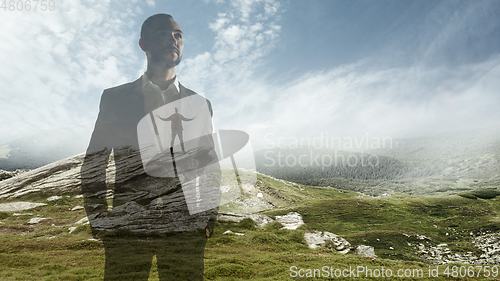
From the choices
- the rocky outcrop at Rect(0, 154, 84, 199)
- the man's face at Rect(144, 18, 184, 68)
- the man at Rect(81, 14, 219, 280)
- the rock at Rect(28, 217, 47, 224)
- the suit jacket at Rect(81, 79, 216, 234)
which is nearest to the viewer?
the man at Rect(81, 14, 219, 280)

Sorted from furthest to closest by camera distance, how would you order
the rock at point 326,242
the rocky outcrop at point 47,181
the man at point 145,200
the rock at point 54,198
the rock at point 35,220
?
the rocky outcrop at point 47,181
the rock at point 54,198
the rock at point 35,220
the rock at point 326,242
the man at point 145,200

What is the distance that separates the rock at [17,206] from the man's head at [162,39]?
4559 cm

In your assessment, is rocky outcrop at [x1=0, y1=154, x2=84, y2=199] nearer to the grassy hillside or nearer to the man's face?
the grassy hillside

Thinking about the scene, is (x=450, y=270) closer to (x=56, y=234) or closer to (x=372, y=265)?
(x=372, y=265)

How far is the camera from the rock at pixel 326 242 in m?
39.4

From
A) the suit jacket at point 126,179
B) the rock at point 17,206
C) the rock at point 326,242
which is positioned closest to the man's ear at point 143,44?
the suit jacket at point 126,179

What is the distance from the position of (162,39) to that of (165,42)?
21.2 inches

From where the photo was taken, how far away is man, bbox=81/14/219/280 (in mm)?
26719

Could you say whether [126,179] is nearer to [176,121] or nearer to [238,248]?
[176,121]

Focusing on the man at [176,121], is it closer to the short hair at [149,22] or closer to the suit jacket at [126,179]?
the suit jacket at [126,179]

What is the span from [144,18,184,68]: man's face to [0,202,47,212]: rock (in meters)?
45.6

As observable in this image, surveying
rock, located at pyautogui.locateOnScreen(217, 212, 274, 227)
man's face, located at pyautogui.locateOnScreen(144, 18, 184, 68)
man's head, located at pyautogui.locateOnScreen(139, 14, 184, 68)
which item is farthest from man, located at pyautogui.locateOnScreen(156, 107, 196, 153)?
rock, located at pyautogui.locateOnScreen(217, 212, 274, 227)

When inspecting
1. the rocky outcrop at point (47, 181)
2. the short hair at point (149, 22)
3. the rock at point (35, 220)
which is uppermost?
the short hair at point (149, 22)

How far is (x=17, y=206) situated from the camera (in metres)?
46.6
